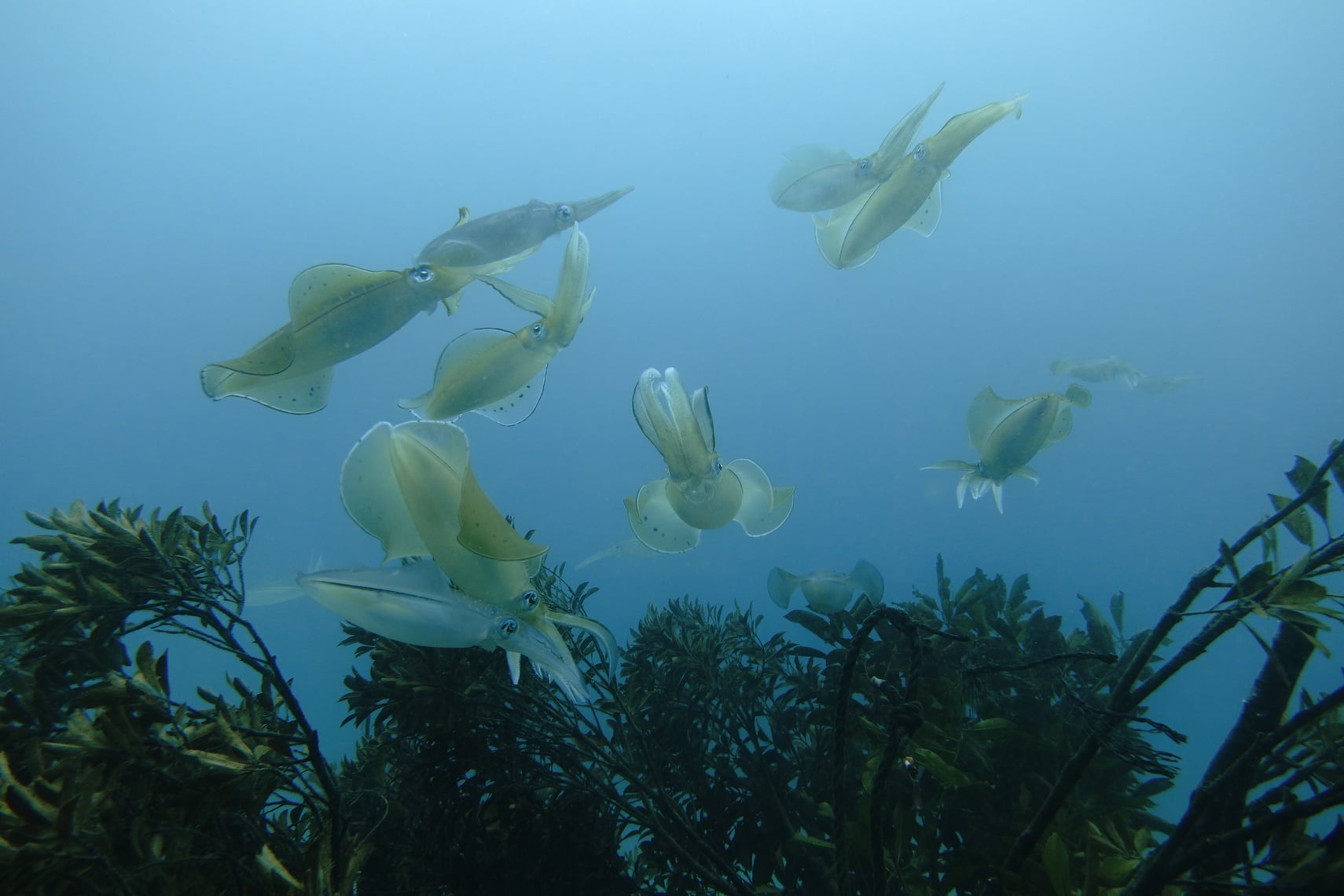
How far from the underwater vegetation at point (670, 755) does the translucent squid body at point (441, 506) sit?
2.75 ft

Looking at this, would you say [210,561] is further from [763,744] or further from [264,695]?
[763,744]

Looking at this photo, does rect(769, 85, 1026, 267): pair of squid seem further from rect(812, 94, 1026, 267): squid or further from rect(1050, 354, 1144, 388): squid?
rect(1050, 354, 1144, 388): squid

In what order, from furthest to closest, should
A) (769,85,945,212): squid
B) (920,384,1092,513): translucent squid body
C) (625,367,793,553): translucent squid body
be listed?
1. (920,384,1092,513): translucent squid body
2. (769,85,945,212): squid
3. (625,367,793,553): translucent squid body

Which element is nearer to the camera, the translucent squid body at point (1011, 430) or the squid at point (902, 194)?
the squid at point (902, 194)

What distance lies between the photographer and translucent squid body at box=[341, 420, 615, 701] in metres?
1.90

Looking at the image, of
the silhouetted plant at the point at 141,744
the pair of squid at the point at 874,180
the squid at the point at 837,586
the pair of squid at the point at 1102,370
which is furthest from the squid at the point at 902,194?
the pair of squid at the point at 1102,370

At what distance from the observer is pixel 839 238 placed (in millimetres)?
3730

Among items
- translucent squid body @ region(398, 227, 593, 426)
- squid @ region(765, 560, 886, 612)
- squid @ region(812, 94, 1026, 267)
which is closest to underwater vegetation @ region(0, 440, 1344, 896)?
squid @ region(765, 560, 886, 612)

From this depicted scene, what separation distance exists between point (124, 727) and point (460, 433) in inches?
64.5

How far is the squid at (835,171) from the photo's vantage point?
3.19m

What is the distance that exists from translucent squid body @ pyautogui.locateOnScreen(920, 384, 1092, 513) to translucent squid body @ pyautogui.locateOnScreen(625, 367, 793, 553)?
1668mm

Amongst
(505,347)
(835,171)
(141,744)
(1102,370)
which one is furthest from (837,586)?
(1102,370)

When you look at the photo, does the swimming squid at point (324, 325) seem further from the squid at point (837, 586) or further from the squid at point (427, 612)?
the squid at point (837, 586)

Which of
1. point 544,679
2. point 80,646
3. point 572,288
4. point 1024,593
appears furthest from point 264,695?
point 1024,593
